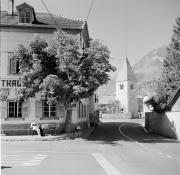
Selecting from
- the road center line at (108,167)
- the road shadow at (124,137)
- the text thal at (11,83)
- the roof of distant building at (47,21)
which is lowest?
the road shadow at (124,137)

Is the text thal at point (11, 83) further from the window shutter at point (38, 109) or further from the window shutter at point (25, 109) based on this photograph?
the window shutter at point (38, 109)

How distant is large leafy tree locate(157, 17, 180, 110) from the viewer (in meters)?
34.3

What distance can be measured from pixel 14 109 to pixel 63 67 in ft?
22.8

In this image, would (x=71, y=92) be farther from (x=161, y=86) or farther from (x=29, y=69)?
(x=161, y=86)

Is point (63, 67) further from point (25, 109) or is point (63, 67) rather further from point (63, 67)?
point (25, 109)

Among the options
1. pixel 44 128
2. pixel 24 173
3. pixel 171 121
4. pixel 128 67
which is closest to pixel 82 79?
pixel 44 128

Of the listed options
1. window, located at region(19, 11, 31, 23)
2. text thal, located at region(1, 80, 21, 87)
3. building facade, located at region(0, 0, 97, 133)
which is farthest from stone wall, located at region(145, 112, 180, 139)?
window, located at region(19, 11, 31, 23)

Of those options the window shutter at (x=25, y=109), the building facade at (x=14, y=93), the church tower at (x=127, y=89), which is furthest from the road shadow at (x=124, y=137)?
the church tower at (x=127, y=89)

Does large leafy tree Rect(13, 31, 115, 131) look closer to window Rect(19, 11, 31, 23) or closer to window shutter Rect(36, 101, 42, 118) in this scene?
window shutter Rect(36, 101, 42, 118)

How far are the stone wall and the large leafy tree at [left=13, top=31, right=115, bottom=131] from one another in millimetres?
6764

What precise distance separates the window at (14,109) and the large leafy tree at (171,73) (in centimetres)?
1308

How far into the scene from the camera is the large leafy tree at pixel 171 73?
34.3 metres

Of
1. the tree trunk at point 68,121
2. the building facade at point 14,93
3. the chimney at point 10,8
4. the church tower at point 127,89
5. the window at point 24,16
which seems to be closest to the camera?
the tree trunk at point 68,121

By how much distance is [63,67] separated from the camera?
2233 centimetres
